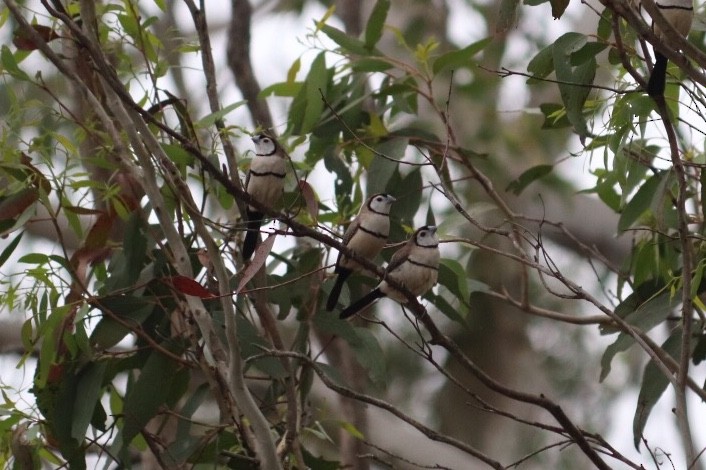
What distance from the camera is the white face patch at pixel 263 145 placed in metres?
3.09

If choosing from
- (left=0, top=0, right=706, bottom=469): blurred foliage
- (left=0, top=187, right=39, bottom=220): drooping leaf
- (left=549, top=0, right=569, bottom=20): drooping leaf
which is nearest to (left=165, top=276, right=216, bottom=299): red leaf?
(left=0, top=0, right=706, bottom=469): blurred foliage

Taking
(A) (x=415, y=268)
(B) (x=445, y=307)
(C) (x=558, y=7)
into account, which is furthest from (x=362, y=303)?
(C) (x=558, y=7)

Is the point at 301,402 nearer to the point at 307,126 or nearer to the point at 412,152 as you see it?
the point at 307,126

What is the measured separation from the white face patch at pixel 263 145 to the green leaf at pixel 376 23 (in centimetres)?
49

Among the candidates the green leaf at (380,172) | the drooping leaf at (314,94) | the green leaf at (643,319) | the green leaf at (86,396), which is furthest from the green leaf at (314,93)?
the green leaf at (643,319)

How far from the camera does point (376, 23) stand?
10.7 ft

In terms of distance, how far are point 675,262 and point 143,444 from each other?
173 cm

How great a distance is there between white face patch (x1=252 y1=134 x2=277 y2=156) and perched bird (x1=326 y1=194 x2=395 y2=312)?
0.33 metres

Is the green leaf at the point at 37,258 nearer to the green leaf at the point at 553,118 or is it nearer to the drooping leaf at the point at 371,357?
the drooping leaf at the point at 371,357

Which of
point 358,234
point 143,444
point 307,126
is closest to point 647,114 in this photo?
point 358,234

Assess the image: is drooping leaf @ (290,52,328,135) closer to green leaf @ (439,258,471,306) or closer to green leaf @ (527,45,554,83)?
green leaf @ (439,258,471,306)

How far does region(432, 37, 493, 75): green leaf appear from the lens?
3217 millimetres

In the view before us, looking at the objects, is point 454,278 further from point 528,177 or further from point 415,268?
point 528,177

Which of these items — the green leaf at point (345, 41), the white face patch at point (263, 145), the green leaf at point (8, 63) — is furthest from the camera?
Answer: the green leaf at point (345, 41)
